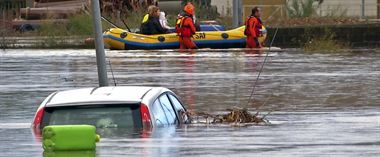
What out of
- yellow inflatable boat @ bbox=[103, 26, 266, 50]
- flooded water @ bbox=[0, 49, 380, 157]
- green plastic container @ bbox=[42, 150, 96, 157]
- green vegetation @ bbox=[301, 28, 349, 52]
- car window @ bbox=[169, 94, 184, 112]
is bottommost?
green vegetation @ bbox=[301, 28, 349, 52]

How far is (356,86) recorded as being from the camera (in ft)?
76.8

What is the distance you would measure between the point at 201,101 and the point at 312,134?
7153mm

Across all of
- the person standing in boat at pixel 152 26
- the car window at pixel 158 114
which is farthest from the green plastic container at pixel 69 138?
the person standing in boat at pixel 152 26

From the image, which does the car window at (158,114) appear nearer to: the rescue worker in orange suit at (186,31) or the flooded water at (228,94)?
the flooded water at (228,94)

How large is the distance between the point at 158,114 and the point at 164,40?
26097 millimetres

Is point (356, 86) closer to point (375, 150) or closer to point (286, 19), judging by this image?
point (375, 150)

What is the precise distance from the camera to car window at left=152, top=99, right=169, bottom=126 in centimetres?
1321

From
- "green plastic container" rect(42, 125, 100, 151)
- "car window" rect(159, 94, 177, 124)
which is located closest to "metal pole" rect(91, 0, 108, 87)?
"car window" rect(159, 94, 177, 124)

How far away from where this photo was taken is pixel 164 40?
39469mm

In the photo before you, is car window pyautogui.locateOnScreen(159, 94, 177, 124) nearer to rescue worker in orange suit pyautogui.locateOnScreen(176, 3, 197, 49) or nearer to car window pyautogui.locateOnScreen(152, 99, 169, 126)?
car window pyautogui.locateOnScreen(152, 99, 169, 126)

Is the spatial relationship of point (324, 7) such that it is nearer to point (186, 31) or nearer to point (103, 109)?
point (186, 31)

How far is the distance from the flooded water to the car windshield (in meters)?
0.16

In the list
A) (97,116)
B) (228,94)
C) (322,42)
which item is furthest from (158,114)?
(322,42)

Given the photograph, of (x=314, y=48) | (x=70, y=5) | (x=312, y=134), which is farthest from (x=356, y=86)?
(x=70, y=5)
